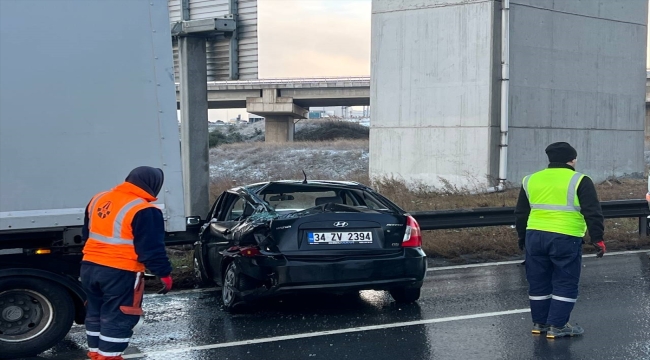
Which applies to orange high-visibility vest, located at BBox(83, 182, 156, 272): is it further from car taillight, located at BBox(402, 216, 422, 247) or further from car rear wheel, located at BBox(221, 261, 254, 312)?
car taillight, located at BBox(402, 216, 422, 247)

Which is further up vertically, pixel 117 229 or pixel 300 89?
pixel 300 89

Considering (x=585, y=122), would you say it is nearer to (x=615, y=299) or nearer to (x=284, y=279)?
(x=615, y=299)

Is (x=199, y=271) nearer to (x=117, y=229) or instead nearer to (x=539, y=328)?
(x=117, y=229)

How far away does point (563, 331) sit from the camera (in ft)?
20.5

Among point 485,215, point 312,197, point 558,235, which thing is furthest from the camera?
point 485,215

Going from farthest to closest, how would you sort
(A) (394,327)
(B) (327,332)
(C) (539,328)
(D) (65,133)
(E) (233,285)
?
1. (E) (233,285)
2. (A) (394,327)
3. (B) (327,332)
4. (C) (539,328)
5. (D) (65,133)

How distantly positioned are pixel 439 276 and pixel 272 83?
53674mm

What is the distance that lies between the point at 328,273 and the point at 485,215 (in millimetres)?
4957

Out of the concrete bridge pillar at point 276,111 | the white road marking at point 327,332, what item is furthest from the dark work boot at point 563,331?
the concrete bridge pillar at point 276,111

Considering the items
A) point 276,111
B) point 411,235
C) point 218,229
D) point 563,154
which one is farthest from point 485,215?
point 276,111

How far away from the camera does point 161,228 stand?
504 cm

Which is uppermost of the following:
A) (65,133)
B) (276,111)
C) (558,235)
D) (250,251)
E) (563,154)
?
(276,111)

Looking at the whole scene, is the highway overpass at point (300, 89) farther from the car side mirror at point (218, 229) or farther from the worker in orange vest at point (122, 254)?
the worker in orange vest at point (122, 254)

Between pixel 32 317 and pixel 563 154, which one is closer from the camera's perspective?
pixel 32 317
